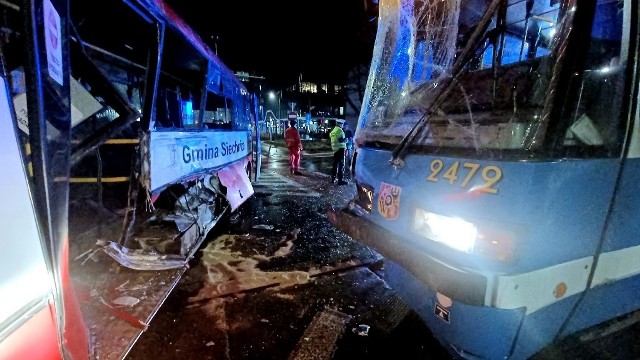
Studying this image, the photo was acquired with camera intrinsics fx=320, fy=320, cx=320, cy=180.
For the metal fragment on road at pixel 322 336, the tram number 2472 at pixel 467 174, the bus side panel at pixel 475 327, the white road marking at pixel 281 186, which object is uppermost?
the tram number 2472 at pixel 467 174

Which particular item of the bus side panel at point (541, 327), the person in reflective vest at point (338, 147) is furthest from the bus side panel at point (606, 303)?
the person in reflective vest at point (338, 147)

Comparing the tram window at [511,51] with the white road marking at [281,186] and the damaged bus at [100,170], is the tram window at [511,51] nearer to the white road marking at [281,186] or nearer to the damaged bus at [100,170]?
the damaged bus at [100,170]

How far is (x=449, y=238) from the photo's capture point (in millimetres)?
1975

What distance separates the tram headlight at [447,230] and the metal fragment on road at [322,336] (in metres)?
1.17

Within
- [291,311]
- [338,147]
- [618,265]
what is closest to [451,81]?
[618,265]

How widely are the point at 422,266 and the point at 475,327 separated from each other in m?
0.46

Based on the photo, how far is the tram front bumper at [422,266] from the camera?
1.72 meters

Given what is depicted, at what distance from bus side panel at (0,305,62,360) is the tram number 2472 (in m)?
2.01

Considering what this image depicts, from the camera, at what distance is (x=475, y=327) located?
1919 mm

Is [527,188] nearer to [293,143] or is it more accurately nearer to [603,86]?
[603,86]

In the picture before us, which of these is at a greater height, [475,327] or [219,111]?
[219,111]

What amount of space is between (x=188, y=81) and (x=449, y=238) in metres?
6.22

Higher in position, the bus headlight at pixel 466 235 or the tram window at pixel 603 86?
the tram window at pixel 603 86

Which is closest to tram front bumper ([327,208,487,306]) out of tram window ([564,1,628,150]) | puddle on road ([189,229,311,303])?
tram window ([564,1,628,150])
